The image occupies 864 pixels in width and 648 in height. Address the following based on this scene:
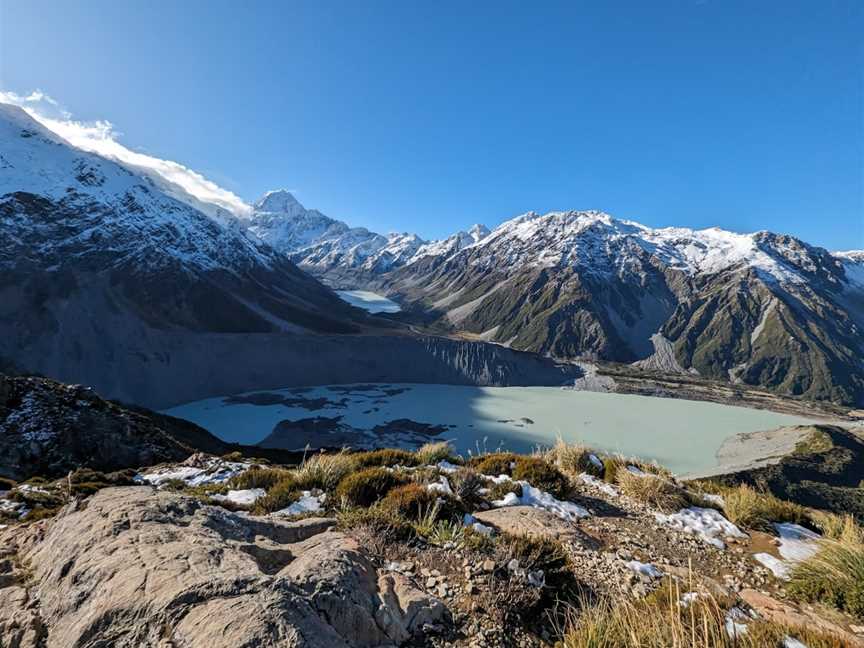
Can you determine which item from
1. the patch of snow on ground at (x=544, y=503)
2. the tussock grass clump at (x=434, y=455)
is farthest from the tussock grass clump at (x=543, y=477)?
the tussock grass clump at (x=434, y=455)

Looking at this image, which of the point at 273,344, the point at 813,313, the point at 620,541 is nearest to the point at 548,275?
the point at 813,313

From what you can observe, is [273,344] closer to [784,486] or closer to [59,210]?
[59,210]

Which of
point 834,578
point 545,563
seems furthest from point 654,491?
point 545,563

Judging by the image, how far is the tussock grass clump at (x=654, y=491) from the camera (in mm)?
6453

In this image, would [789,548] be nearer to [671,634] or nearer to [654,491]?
[654,491]

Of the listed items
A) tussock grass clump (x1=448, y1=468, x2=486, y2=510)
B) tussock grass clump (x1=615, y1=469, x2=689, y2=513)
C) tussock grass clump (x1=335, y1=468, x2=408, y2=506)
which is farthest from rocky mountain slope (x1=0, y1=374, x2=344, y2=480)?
tussock grass clump (x1=615, y1=469, x2=689, y2=513)

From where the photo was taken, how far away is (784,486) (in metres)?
43.2

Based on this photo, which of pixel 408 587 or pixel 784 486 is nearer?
pixel 408 587

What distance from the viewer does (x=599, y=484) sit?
750 centimetres

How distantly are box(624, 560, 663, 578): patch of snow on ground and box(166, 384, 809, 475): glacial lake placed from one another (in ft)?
145

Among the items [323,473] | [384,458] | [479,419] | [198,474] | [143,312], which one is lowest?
[479,419]

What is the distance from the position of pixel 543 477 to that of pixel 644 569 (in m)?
2.57

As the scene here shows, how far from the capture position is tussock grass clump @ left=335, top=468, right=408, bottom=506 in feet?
18.8

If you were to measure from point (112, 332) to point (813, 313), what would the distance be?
231m
